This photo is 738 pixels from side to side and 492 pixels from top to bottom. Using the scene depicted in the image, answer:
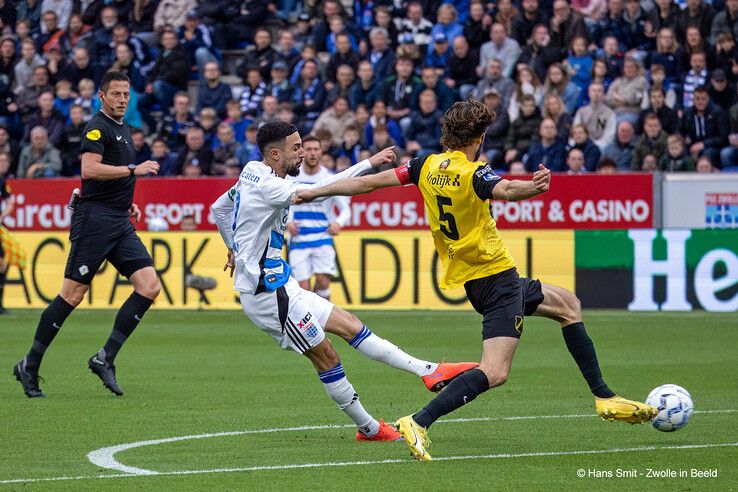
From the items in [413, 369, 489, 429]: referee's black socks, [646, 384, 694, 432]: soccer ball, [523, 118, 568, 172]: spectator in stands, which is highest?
[523, 118, 568, 172]: spectator in stands

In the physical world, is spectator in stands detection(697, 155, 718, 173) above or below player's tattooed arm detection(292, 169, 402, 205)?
below

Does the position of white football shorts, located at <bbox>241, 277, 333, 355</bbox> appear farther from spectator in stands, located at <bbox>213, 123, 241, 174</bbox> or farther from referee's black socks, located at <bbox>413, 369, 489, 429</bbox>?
spectator in stands, located at <bbox>213, 123, 241, 174</bbox>

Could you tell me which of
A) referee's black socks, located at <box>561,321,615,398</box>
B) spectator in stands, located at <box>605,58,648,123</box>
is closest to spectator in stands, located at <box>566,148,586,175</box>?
spectator in stands, located at <box>605,58,648,123</box>

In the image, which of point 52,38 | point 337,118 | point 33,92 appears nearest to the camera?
point 337,118

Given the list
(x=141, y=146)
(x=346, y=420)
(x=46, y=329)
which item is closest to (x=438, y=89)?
(x=141, y=146)

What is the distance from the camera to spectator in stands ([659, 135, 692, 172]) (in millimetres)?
20609

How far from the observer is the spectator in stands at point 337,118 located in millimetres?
23234

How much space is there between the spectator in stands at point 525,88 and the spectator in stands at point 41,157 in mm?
8373

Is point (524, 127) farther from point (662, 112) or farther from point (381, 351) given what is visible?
point (381, 351)

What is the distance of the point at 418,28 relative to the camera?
2458cm

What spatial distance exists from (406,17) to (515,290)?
1738cm

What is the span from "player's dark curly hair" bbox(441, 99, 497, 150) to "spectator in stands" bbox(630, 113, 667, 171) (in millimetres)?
13459

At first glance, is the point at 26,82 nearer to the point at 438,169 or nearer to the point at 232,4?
the point at 232,4

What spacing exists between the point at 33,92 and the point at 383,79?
7.36 m
